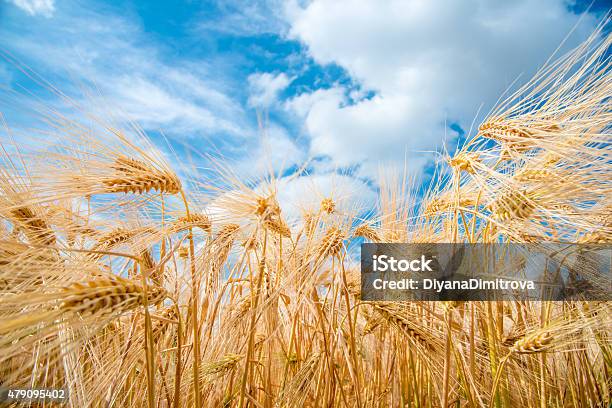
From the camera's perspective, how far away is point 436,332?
1.48 meters

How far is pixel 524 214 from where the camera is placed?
1.40 m

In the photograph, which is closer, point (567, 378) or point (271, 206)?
point (271, 206)

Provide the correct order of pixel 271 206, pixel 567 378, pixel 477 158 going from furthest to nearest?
pixel 567 378, pixel 477 158, pixel 271 206

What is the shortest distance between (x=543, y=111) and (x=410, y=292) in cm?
90

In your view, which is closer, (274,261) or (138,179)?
(138,179)

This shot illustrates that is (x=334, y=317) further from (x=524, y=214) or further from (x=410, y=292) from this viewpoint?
(x=524, y=214)

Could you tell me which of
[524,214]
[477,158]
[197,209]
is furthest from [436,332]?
[197,209]

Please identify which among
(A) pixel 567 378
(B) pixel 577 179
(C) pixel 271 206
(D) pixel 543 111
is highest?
(D) pixel 543 111

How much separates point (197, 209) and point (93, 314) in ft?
2.10

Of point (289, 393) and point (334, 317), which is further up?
point (334, 317)

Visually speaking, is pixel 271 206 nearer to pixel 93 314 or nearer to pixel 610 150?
pixel 93 314

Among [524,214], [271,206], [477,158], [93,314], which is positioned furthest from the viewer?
[477,158]

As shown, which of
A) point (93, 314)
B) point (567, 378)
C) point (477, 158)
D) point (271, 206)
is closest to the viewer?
point (93, 314)

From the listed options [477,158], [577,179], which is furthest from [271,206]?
[577,179]
